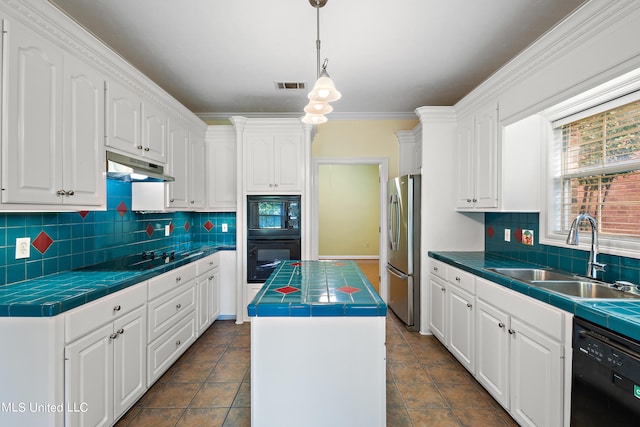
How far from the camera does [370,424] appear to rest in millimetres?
1439

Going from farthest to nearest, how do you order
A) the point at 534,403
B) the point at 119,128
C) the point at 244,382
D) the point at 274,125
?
1. the point at 274,125
2. the point at 244,382
3. the point at 119,128
4. the point at 534,403

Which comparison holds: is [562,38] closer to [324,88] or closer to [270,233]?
[324,88]

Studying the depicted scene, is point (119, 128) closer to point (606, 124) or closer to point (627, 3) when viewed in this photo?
point (627, 3)

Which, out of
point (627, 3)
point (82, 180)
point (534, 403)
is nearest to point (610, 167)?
point (627, 3)

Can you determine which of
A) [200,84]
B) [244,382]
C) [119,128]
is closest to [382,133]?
[200,84]

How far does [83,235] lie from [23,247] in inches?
17.8

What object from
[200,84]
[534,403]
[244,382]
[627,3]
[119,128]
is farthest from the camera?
[200,84]

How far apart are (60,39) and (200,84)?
1547 mm

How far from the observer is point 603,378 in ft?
3.98

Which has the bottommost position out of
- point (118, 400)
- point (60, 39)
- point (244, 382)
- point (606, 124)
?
point (244, 382)

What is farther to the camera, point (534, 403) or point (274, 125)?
point (274, 125)

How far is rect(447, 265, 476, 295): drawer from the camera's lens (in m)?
2.25

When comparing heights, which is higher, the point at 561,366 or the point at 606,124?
the point at 606,124

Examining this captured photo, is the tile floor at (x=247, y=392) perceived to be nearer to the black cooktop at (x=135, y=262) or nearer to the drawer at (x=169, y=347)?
the drawer at (x=169, y=347)
